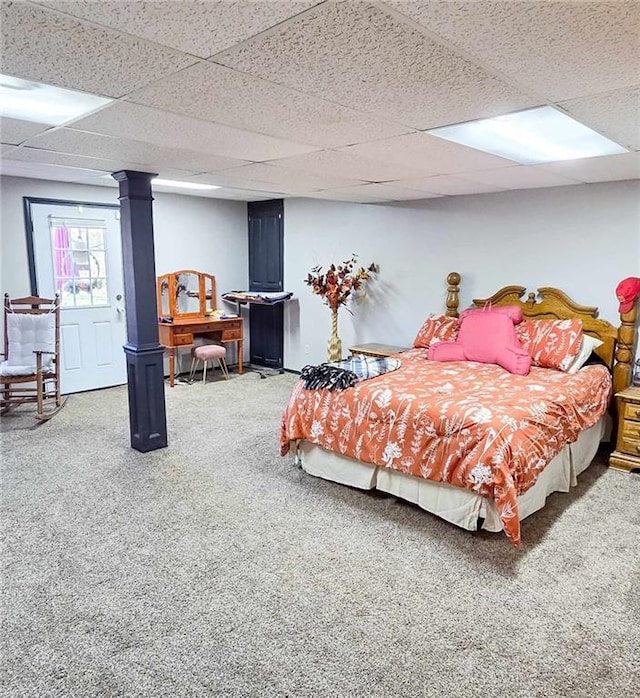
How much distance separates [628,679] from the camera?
74.0 inches

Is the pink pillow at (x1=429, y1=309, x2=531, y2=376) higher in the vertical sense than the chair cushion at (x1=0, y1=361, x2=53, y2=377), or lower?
higher

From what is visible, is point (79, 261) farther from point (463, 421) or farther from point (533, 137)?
point (533, 137)

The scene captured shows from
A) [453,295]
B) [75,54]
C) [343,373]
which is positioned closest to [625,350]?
[453,295]

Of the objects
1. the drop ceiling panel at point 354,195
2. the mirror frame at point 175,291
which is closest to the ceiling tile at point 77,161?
the drop ceiling panel at point 354,195

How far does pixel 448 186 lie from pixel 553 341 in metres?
1.52

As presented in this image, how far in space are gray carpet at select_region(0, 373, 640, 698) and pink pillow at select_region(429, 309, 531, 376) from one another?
0.98 metres

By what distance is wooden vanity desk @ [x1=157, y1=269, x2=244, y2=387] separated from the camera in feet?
19.8

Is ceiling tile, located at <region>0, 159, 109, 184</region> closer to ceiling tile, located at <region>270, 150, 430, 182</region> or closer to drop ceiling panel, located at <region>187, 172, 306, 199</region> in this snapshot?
drop ceiling panel, located at <region>187, 172, 306, 199</region>

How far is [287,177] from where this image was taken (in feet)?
13.0

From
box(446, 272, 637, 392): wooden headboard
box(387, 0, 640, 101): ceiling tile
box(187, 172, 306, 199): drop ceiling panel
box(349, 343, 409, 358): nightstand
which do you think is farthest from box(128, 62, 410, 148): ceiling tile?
box(349, 343, 409, 358): nightstand

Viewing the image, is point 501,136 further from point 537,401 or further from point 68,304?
point 68,304

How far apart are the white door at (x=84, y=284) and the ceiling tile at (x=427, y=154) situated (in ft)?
12.1

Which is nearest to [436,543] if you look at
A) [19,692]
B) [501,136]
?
[19,692]

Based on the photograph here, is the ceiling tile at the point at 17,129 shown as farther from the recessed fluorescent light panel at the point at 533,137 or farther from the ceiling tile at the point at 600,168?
the ceiling tile at the point at 600,168
